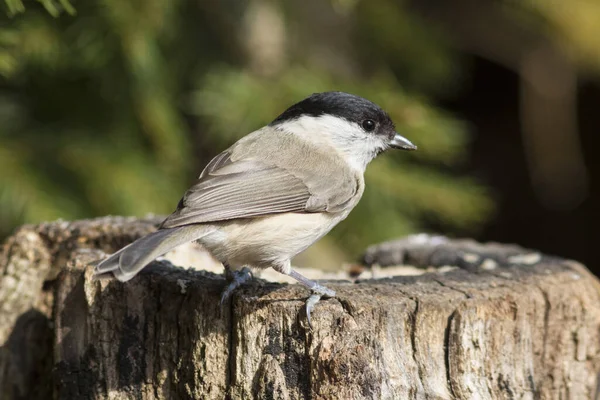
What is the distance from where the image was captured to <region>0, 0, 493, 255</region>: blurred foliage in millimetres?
3086

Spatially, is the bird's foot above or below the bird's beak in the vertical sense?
below

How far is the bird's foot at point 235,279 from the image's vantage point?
202 cm

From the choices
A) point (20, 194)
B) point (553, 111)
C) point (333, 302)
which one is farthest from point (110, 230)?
point (553, 111)

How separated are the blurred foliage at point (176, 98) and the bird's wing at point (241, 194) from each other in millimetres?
846

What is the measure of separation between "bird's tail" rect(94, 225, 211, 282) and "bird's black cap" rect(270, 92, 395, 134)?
62cm

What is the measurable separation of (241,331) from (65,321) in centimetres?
58

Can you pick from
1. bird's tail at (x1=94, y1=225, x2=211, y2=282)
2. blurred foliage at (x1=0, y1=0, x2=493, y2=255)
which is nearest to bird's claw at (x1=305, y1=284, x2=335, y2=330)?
bird's tail at (x1=94, y1=225, x2=211, y2=282)

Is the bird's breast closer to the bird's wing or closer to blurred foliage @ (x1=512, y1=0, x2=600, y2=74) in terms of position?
the bird's wing

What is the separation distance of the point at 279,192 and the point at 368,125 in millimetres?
459

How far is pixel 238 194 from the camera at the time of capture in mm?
2088

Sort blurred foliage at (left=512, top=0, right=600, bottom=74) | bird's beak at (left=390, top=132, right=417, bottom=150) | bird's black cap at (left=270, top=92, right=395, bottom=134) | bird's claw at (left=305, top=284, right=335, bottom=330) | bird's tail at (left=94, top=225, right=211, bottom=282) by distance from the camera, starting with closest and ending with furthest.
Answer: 1. bird's tail at (left=94, top=225, right=211, bottom=282)
2. bird's claw at (left=305, top=284, right=335, bottom=330)
3. bird's black cap at (left=270, top=92, right=395, bottom=134)
4. bird's beak at (left=390, top=132, right=417, bottom=150)
5. blurred foliage at (left=512, top=0, right=600, bottom=74)

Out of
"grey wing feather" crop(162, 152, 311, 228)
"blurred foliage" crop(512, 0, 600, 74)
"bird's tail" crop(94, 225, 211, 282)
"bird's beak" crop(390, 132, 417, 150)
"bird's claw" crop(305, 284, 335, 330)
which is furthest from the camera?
"blurred foliage" crop(512, 0, 600, 74)

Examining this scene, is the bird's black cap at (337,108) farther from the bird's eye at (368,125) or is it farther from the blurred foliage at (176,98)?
the blurred foliage at (176,98)

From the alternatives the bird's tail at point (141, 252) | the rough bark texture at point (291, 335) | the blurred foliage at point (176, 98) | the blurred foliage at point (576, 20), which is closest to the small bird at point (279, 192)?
the bird's tail at point (141, 252)
